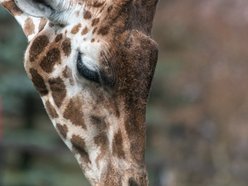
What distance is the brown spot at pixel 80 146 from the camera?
3.89 m

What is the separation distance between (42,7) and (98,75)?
1.41 ft

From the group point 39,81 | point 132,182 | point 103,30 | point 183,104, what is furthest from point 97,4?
point 183,104

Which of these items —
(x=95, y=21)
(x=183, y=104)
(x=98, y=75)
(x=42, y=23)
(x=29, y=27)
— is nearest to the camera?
(x=98, y=75)

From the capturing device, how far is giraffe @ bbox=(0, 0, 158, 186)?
3.71m

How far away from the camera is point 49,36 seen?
13.1 feet

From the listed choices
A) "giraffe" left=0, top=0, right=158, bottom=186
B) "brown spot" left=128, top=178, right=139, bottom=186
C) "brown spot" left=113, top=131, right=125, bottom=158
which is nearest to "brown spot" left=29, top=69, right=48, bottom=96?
"giraffe" left=0, top=0, right=158, bottom=186

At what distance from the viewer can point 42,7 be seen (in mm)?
3926

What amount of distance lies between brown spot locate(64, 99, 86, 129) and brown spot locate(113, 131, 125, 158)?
19 centimetres

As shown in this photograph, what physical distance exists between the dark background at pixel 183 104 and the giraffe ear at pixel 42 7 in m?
6.94

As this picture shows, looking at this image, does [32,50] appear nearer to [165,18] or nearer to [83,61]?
[83,61]

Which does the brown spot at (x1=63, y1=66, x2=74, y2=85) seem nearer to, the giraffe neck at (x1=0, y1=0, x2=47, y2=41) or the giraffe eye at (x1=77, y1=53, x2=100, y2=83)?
the giraffe eye at (x1=77, y1=53, x2=100, y2=83)

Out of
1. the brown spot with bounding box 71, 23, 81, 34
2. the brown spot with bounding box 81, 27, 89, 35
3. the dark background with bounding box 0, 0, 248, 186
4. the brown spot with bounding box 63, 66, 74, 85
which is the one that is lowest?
the dark background with bounding box 0, 0, 248, 186

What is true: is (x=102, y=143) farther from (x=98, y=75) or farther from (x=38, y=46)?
(x=38, y=46)

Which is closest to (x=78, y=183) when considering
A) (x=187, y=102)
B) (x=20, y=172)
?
(x=20, y=172)
